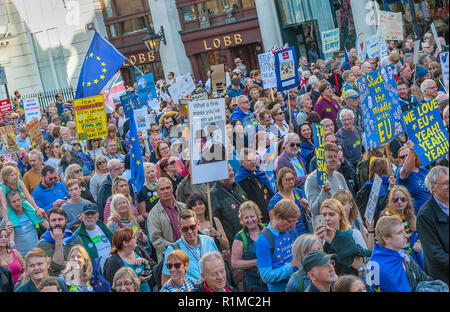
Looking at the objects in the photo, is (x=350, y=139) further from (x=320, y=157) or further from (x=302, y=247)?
(x=302, y=247)

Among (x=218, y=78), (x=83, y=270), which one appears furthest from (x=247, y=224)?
(x=218, y=78)

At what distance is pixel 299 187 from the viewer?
9641mm

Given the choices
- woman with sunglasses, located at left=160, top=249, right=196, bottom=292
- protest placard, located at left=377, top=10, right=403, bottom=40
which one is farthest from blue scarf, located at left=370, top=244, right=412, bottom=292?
protest placard, located at left=377, top=10, right=403, bottom=40

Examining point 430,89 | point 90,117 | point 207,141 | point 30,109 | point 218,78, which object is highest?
point 30,109

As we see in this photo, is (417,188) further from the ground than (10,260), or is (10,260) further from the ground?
(10,260)

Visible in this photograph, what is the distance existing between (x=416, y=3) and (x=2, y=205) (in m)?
20.5

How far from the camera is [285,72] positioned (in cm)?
1480

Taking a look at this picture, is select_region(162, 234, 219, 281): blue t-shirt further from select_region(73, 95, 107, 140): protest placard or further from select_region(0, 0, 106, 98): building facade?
select_region(0, 0, 106, 98): building facade

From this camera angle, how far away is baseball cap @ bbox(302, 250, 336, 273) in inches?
220

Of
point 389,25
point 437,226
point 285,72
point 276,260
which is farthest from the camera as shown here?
point 389,25

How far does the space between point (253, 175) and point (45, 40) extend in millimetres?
27841

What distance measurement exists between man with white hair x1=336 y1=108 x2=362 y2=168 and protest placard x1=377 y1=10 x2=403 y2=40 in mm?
7913
